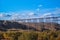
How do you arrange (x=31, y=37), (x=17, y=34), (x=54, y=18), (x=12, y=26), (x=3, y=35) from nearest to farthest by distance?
(x=31, y=37)
(x=17, y=34)
(x=3, y=35)
(x=54, y=18)
(x=12, y=26)

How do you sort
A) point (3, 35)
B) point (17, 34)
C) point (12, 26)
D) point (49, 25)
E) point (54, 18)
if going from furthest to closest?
point (12, 26) → point (49, 25) → point (54, 18) → point (3, 35) → point (17, 34)

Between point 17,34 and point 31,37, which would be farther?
point 17,34

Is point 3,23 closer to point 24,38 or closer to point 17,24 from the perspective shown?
point 17,24

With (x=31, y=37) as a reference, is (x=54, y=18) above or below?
above

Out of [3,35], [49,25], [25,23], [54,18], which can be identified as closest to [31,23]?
[25,23]

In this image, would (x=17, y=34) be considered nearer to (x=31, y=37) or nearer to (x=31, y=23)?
(x=31, y=37)

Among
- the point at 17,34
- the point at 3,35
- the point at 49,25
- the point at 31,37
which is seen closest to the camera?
the point at 31,37

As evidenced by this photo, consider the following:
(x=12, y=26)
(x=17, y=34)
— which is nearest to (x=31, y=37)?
(x=17, y=34)

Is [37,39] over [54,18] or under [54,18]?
under

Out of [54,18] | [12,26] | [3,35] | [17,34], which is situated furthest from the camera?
[12,26]
